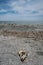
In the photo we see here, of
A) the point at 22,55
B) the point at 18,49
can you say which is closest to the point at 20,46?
the point at 18,49

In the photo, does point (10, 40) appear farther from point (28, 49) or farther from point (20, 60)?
point (20, 60)

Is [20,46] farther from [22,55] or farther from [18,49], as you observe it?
[22,55]

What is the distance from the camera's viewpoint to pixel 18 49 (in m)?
3.40

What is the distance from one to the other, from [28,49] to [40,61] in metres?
0.61

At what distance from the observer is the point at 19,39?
4.01 meters

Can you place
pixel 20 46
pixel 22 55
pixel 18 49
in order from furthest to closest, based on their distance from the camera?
pixel 20 46
pixel 18 49
pixel 22 55

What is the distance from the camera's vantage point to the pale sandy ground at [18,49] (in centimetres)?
281

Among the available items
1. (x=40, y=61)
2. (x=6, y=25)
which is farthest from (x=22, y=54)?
(x=6, y=25)

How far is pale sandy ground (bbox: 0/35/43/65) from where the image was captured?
2.81 meters

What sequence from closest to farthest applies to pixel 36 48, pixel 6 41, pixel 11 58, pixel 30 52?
pixel 11 58
pixel 30 52
pixel 36 48
pixel 6 41

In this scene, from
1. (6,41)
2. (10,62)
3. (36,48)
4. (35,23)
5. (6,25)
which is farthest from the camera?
(6,25)

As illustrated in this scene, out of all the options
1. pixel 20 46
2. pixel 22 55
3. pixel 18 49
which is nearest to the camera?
pixel 22 55

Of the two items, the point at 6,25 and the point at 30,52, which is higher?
the point at 6,25

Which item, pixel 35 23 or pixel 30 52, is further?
pixel 35 23
